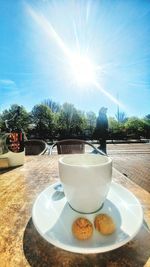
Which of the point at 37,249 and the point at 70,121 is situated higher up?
the point at 70,121

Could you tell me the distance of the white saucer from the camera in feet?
1.24

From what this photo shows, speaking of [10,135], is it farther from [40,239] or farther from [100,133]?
[100,133]

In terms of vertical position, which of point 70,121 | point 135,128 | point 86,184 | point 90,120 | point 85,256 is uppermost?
point 90,120

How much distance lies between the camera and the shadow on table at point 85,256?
35cm

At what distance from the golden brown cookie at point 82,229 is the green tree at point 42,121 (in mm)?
22858

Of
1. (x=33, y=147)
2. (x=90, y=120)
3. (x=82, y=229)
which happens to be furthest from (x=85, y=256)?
(x=90, y=120)

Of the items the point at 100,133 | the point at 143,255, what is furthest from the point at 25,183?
the point at 100,133

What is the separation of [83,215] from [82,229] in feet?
0.31

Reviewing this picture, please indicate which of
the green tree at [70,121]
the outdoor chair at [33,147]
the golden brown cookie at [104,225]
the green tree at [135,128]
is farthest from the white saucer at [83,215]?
the green tree at [70,121]

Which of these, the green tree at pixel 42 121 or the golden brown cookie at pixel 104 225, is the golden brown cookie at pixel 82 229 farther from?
the green tree at pixel 42 121

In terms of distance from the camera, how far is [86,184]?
50cm

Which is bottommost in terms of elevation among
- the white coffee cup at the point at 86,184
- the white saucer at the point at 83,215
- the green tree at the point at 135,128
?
the white saucer at the point at 83,215

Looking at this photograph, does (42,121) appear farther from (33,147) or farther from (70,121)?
(33,147)

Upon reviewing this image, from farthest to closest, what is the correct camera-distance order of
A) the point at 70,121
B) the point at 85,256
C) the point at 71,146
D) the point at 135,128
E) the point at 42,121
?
the point at 70,121 < the point at 42,121 < the point at 135,128 < the point at 71,146 < the point at 85,256
